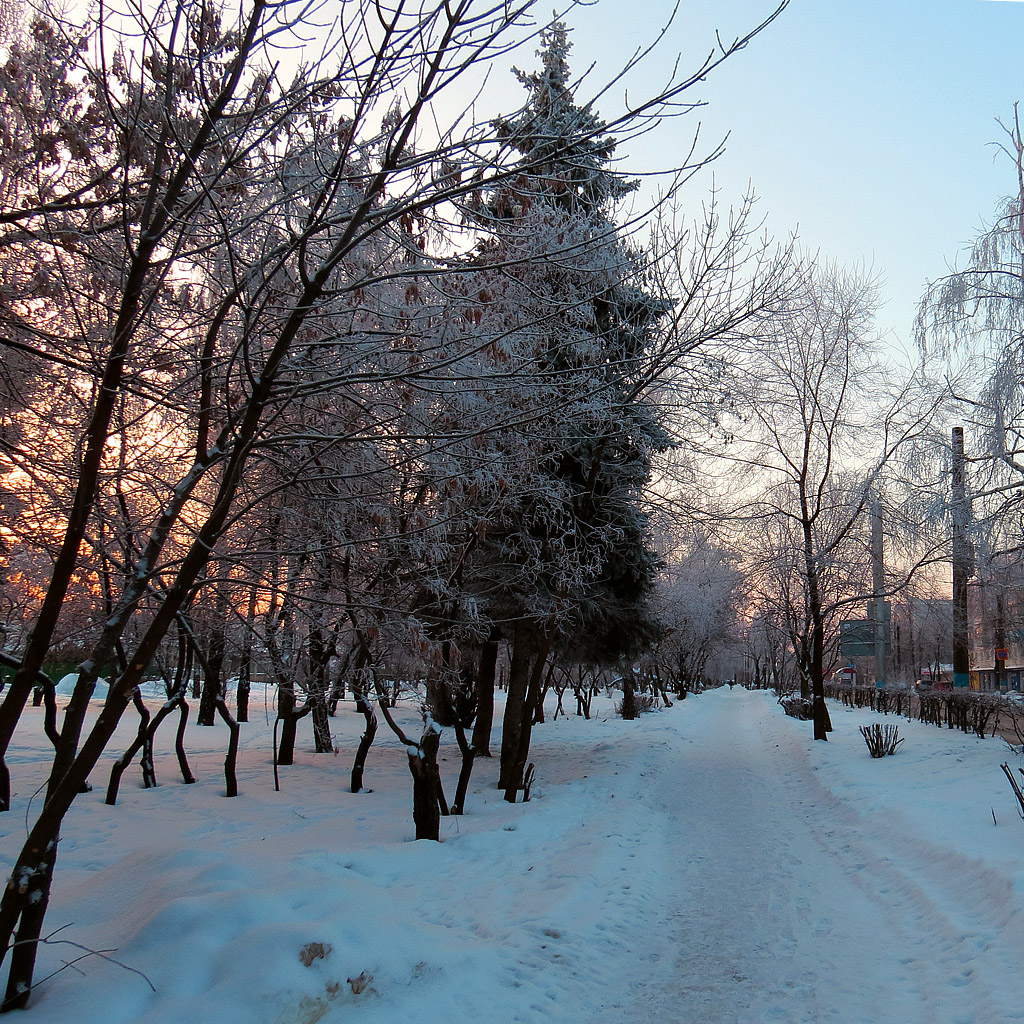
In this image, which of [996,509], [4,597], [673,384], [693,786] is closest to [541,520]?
[673,384]

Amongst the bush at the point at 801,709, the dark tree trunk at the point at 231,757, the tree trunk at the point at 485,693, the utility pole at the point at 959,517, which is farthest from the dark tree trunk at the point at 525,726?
the bush at the point at 801,709

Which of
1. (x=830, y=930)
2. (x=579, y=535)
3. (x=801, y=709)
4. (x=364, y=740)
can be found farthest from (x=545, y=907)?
(x=801, y=709)

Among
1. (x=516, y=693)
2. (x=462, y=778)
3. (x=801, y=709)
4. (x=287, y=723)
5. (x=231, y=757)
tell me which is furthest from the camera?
(x=801, y=709)

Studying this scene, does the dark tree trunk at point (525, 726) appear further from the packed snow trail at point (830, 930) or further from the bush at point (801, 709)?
the bush at point (801, 709)

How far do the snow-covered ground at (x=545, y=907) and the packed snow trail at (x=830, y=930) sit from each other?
22 millimetres

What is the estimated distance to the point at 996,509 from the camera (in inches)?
504

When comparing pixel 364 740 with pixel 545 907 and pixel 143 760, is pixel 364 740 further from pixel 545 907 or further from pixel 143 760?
pixel 545 907

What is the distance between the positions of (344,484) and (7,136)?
10.1 feet

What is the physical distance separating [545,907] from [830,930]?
2.00 meters

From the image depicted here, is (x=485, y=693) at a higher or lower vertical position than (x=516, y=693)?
lower

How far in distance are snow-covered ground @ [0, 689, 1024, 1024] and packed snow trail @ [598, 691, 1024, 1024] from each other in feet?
0.07

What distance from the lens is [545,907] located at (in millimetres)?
5562

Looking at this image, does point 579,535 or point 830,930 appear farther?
point 579,535

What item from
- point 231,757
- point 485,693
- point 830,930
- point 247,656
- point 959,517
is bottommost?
point 830,930
